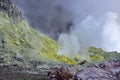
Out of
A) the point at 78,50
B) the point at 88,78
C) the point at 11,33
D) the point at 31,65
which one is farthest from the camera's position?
the point at 78,50

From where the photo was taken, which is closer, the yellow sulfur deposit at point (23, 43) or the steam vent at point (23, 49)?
the steam vent at point (23, 49)

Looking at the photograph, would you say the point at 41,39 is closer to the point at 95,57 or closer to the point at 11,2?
the point at 11,2

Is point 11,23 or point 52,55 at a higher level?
point 11,23

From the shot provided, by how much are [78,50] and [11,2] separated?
2905cm

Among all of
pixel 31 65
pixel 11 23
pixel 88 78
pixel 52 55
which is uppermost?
pixel 11 23

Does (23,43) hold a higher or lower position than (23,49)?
higher

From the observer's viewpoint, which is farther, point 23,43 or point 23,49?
point 23,43

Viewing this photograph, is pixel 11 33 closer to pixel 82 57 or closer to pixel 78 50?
pixel 82 57

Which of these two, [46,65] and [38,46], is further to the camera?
[38,46]

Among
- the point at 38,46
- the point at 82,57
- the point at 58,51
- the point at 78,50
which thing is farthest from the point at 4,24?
the point at 78,50

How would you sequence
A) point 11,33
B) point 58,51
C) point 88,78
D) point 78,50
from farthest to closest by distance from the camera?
point 78,50 → point 58,51 → point 11,33 → point 88,78

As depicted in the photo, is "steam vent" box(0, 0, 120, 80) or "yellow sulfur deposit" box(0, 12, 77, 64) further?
"yellow sulfur deposit" box(0, 12, 77, 64)

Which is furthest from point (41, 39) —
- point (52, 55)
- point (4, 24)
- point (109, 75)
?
point (109, 75)

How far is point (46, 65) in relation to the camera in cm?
6228
